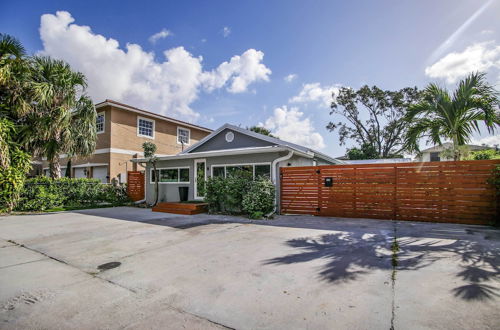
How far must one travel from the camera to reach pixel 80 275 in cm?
362

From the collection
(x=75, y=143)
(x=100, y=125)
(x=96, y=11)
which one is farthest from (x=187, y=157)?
(x=100, y=125)

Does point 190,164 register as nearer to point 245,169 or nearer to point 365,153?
point 245,169

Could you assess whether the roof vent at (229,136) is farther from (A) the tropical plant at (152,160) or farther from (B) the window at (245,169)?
(A) the tropical plant at (152,160)

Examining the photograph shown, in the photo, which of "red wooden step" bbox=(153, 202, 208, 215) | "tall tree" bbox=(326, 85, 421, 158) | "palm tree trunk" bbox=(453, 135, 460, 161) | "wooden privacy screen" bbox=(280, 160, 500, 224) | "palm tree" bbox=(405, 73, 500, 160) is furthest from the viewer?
"tall tree" bbox=(326, 85, 421, 158)

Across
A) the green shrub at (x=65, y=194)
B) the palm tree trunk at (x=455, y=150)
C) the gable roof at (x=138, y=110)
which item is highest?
the gable roof at (x=138, y=110)

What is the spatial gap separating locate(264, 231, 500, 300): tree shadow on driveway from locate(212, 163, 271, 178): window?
182 inches

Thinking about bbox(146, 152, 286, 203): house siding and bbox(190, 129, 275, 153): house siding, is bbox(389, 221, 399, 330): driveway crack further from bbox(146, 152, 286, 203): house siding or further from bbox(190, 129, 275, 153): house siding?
bbox(190, 129, 275, 153): house siding

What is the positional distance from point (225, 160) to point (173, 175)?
389 cm

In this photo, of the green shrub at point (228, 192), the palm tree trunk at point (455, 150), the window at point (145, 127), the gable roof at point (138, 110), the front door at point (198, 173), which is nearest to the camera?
the palm tree trunk at point (455, 150)

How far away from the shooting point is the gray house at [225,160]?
9.76 meters

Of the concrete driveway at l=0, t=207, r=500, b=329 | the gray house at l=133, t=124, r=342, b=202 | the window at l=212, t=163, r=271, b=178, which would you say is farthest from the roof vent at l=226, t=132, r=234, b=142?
the concrete driveway at l=0, t=207, r=500, b=329

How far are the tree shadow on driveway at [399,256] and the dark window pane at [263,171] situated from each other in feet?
14.7

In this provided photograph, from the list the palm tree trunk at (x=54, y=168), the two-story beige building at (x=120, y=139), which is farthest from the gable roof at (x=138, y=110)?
the palm tree trunk at (x=54, y=168)

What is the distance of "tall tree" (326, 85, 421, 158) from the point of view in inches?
1010
